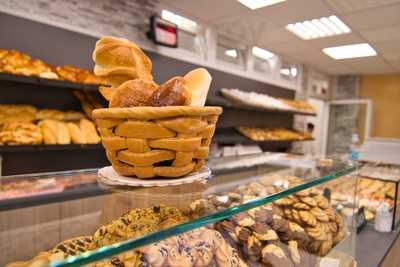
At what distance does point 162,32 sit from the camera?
9.30 feet

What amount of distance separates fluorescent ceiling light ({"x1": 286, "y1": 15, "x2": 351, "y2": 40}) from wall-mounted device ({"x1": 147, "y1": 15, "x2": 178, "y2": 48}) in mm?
1480

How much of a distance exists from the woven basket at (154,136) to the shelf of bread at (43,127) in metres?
1.38

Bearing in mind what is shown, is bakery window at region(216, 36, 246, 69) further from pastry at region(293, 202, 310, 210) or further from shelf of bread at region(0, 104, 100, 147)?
pastry at region(293, 202, 310, 210)

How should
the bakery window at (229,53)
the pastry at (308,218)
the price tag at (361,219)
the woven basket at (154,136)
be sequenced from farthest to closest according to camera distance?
the bakery window at (229,53) → the price tag at (361,219) → the pastry at (308,218) → the woven basket at (154,136)

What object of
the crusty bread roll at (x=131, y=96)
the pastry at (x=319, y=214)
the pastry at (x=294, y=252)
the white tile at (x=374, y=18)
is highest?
the white tile at (x=374, y=18)

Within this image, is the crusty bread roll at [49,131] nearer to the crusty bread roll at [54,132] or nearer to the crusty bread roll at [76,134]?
the crusty bread roll at [54,132]

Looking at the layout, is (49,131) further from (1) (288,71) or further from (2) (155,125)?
(1) (288,71)

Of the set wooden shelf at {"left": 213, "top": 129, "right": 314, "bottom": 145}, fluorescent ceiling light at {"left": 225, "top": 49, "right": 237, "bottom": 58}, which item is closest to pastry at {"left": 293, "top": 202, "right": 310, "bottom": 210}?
wooden shelf at {"left": 213, "top": 129, "right": 314, "bottom": 145}

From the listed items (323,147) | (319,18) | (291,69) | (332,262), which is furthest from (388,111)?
(332,262)

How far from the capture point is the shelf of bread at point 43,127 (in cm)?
171

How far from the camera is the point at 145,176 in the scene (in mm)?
642

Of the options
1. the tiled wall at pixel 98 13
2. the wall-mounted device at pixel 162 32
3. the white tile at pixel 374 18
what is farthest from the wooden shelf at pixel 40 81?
the white tile at pixel 374 18

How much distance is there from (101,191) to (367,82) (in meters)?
7.14

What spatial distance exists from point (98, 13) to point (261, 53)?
3.03 metres
